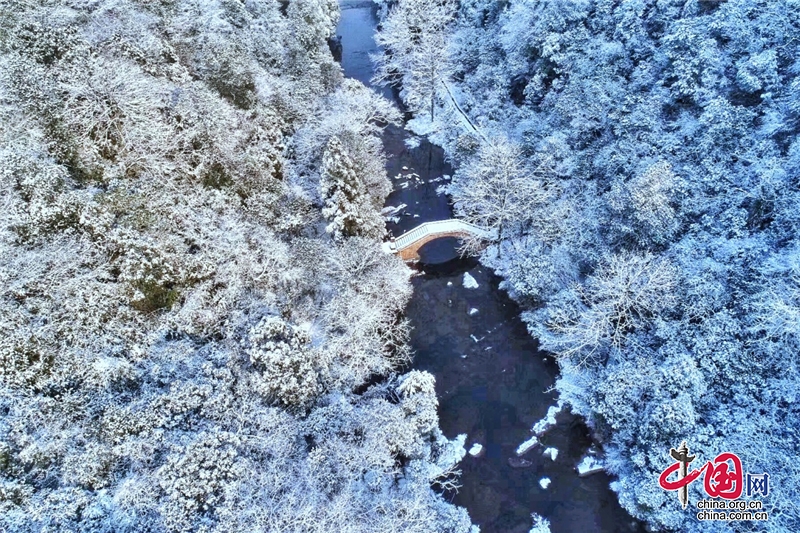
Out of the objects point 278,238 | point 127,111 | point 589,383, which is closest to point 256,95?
point 127,111

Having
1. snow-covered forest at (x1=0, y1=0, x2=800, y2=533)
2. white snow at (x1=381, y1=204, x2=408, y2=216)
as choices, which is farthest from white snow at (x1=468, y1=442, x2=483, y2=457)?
white snow at (x1=381, y1=204, x2=408, y2=216)

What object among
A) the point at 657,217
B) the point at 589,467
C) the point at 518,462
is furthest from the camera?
→ the point at 657,217

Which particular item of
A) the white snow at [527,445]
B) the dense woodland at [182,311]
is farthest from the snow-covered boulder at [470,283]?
the white snow at [527,445]

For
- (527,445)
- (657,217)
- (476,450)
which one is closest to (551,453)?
(527,445)

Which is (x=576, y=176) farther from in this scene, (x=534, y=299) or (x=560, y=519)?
(x=560, y=519)

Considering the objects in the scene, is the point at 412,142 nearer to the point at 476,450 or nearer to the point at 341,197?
the point at 341,197

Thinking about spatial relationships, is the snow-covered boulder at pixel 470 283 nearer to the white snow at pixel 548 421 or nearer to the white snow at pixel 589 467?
the white snow at pixel 548 421

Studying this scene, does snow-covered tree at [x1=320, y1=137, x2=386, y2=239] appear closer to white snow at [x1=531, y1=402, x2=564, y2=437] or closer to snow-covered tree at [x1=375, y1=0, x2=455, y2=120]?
white snow at [x1=531, y1=402, x2=564, y2=437]
